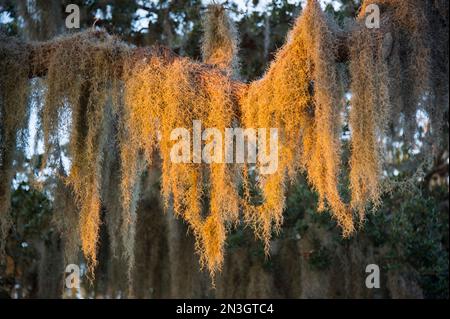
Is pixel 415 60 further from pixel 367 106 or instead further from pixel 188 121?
pixel 188 121

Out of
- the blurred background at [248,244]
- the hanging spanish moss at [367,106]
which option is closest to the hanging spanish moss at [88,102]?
the hanging spanish moss at [367,106]

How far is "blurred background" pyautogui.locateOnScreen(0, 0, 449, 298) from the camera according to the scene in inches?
251

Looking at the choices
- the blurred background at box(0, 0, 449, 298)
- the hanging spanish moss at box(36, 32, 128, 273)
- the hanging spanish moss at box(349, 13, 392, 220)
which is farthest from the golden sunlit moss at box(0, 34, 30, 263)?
the blurred background at box(0, 0, 449, 298)

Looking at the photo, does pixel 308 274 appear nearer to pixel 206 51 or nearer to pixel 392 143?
pixel 392 143

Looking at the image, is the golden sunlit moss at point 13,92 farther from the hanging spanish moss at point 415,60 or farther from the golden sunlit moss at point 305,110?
the hanging spanish moss at point 415,60

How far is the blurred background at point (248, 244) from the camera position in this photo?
637cm

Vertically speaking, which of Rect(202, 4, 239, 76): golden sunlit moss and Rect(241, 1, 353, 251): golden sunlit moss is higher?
Rect(202, 4, 239, 76): golden sunlit moss

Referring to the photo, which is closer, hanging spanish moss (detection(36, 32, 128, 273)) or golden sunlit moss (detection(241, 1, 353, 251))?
golden sunlit moss (detection(241, 1, 353, 251))

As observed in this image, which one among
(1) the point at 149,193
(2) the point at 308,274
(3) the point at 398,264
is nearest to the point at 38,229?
(1) the point at 149,193

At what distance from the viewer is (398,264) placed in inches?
262

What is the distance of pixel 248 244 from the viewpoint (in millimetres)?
6840

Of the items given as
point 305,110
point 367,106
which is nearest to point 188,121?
point 305,110

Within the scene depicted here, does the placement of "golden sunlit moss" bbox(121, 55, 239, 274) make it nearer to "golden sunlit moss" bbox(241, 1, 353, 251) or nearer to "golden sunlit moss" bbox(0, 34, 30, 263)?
"golden sunlit moss" bbox(241, 1, 353, 251)

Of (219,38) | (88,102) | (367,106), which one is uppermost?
(219,38)
